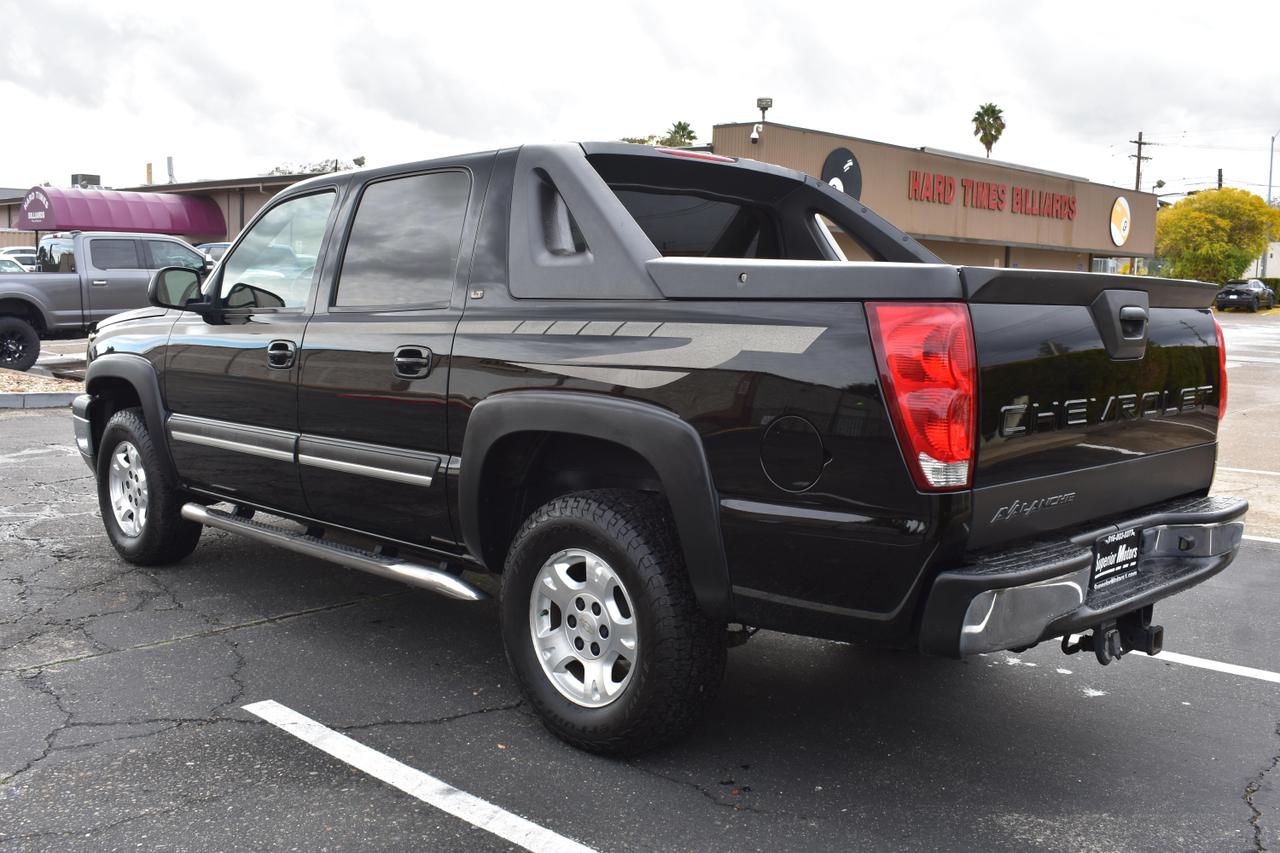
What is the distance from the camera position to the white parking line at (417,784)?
9.92ft

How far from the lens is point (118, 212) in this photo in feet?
117

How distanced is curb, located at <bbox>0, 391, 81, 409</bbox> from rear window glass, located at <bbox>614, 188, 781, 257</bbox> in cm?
955

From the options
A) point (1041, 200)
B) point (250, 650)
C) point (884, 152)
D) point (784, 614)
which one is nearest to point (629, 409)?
point (784, 614)

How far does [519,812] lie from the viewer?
3.17 metres

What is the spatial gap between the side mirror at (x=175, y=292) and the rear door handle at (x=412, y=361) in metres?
1.49

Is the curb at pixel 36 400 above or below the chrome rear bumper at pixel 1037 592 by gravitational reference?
below

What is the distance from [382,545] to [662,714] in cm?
150

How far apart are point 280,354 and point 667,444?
2.05 meters

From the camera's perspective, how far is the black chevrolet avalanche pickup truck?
2.87 meters

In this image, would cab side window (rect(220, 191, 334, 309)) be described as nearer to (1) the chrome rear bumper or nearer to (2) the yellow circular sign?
(1) the chrome rear bumper

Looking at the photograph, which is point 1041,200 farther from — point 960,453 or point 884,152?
point 960,453

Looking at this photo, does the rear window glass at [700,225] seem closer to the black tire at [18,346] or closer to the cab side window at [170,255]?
the black tire at [18,346]

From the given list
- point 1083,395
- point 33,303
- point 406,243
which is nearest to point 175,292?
point 406,243

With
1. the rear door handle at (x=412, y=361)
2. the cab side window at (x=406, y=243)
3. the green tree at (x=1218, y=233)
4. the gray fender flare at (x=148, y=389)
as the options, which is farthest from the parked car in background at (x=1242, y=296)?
the rear door handle at (x=412, y=361)
